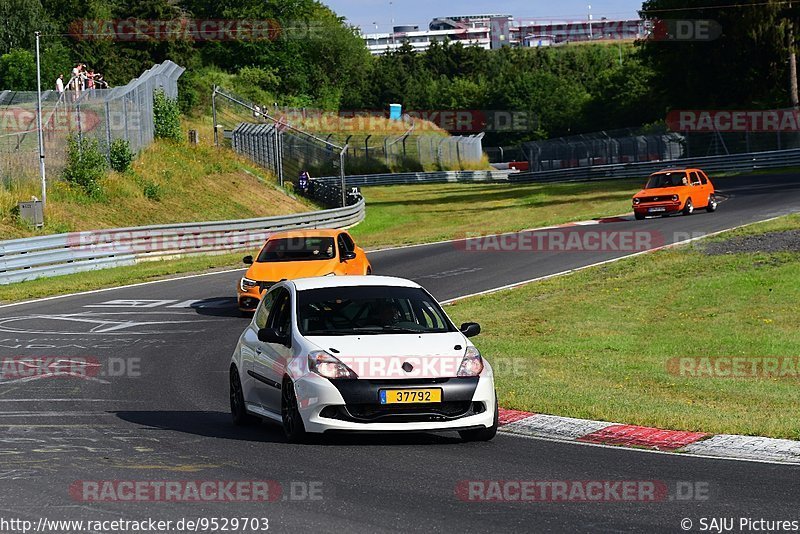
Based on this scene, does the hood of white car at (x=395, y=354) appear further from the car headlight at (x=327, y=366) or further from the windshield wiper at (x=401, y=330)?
the windshield wiper at (x=401, y=330)

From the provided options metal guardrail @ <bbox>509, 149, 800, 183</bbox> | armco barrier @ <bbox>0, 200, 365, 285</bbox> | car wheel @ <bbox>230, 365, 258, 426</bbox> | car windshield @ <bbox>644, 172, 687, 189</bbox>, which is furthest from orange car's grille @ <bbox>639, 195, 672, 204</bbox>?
car wheel @ <bbox>230, 365, 258, 426</bbox>

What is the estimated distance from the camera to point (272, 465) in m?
9.40

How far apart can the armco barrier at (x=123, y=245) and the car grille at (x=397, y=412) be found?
2008 cm

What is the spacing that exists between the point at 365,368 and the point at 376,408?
353mm

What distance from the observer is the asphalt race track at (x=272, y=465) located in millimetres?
7586

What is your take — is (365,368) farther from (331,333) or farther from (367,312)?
(367,312)

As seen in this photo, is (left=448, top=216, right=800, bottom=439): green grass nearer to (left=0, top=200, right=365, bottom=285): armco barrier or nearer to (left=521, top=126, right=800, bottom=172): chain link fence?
(left=0, top=200, right=365, bottom=285): armco barrier

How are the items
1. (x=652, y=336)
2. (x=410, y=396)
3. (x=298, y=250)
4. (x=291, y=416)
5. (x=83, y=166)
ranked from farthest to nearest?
(x=83, y=166)
(x=298, y=250)
(x=652, y=336)
(x=291, y=416)
(x=410, y=396)

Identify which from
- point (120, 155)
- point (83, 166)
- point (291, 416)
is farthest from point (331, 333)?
point (120, 155)

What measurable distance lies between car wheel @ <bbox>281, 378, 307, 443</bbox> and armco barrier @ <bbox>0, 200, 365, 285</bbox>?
63.6ft

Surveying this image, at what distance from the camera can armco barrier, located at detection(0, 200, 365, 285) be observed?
2919 centimetres

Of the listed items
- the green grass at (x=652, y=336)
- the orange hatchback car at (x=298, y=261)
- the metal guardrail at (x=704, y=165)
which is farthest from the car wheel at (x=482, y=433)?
the metal guardrail at (x=704, y=165)

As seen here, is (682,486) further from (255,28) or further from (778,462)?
(255,28)

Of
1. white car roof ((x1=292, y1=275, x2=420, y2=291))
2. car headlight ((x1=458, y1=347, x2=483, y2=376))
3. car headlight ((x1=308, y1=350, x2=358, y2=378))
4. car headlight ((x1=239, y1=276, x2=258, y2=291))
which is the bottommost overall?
car headlight ((x1=239, y1=276, x2=258, y2=291))
